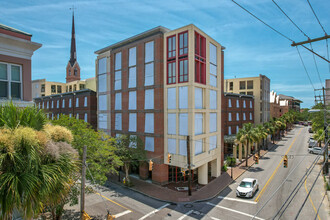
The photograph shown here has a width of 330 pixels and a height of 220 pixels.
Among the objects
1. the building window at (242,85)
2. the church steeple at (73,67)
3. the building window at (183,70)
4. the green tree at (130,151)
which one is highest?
the church steeple at (73,67)

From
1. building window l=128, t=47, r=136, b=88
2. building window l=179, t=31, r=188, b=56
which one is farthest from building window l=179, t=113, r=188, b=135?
building window l=128, t=47, r=136, b=88

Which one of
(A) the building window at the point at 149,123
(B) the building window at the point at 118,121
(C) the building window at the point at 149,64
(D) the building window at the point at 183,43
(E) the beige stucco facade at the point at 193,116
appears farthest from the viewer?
(B) the building window at the point at 118,121

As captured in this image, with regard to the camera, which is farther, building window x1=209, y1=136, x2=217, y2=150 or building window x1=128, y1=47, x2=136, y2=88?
building window x1=128, y1=47, x2=136, y2=88

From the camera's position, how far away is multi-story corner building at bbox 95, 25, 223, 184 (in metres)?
23.8

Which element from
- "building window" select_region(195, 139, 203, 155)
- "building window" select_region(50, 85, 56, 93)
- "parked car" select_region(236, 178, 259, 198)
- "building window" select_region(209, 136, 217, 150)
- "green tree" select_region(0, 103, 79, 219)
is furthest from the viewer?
"building window" select_region(50, 85, 56, 93)

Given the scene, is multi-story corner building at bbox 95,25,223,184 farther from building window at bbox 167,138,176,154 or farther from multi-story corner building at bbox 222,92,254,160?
multi-story corner building at bbox 222,92,254,160

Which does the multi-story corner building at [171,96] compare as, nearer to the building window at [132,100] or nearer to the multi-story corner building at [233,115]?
the building window at [132,100]

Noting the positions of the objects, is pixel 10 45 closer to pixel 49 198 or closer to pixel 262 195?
pixel 49 198

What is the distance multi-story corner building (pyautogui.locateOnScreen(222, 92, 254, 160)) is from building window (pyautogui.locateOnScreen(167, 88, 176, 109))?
19385 mm

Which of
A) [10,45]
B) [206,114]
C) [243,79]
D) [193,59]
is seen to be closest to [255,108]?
[243,79]

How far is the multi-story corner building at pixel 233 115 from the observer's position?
140ft

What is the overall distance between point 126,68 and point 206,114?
1333 centimetres

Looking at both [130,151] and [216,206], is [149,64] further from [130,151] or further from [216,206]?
[216,206]

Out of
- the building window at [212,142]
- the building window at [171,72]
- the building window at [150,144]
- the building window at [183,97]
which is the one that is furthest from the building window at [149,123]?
the building window at [212,142]
